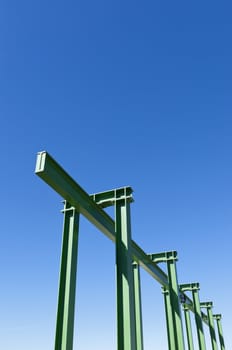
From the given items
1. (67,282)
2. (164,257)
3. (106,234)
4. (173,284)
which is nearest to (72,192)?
(67,282)

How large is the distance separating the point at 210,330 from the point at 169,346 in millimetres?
10762

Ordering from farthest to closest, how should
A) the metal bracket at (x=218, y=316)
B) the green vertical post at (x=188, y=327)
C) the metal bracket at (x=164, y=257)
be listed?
the metal bracket at (x=218, y=316)
the green vertical post at (x=188, y=327)
the metal bracket at (x=164, y=257)

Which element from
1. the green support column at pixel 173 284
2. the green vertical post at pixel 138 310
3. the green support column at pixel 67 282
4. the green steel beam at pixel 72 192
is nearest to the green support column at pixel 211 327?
the green support column at pixel 173 284

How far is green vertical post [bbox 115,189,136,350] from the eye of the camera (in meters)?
6.75

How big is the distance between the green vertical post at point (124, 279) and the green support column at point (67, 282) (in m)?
1.23

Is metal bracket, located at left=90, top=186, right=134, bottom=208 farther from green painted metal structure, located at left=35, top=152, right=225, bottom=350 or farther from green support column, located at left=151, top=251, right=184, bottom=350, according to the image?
green support column, located at left=151, top=251, right=184, bottom=350

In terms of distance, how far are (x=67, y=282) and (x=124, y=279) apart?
1.46m

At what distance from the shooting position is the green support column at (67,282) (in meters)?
5.98

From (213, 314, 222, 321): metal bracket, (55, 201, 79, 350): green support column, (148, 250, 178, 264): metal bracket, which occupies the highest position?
(213, 314, 222, 321): metal bracket

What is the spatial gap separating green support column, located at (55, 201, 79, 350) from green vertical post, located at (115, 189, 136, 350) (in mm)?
1226

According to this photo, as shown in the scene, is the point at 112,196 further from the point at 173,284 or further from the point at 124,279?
the point at 173,284

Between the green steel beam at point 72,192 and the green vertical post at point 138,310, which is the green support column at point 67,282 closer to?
the green steel beam at point 72,192

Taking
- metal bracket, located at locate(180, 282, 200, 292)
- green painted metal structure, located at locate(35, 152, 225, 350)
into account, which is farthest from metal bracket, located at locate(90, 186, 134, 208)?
metal bracket, located at locate(180, 282, 200, 292)

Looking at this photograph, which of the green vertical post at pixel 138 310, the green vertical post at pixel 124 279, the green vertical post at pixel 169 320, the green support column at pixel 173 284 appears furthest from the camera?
the green support column at pixel 173 284
